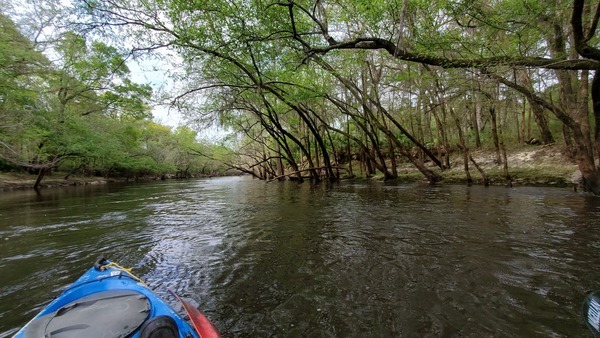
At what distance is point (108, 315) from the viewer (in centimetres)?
189

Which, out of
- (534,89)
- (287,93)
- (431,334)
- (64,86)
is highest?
(64,86)

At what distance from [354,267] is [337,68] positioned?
42.0 feet

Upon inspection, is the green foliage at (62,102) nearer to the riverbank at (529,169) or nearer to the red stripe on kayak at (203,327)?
the red stripe on kayak at (203,327)

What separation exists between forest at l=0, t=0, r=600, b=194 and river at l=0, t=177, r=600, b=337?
393 centimetres

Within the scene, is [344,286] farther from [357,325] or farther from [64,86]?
[64,86]

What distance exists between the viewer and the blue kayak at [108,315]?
166 centimetres

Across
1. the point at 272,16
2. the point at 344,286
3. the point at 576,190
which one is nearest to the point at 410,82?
the point at 576,190

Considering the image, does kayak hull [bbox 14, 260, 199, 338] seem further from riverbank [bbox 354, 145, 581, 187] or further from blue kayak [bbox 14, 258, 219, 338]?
riverbank [bbox 354, 145, 581, 187]

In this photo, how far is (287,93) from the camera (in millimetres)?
13453

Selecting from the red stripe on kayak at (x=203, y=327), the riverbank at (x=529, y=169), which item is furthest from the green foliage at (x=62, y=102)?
the riverbank at (x=529, y=169)

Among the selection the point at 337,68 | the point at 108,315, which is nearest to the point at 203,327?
the point at 108,315

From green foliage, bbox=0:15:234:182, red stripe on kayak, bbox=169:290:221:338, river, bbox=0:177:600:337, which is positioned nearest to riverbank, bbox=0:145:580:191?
river, bbox=0:177:600:337

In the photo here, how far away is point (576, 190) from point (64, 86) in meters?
31.6

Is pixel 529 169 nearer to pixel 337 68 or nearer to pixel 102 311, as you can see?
pixel 337 68
